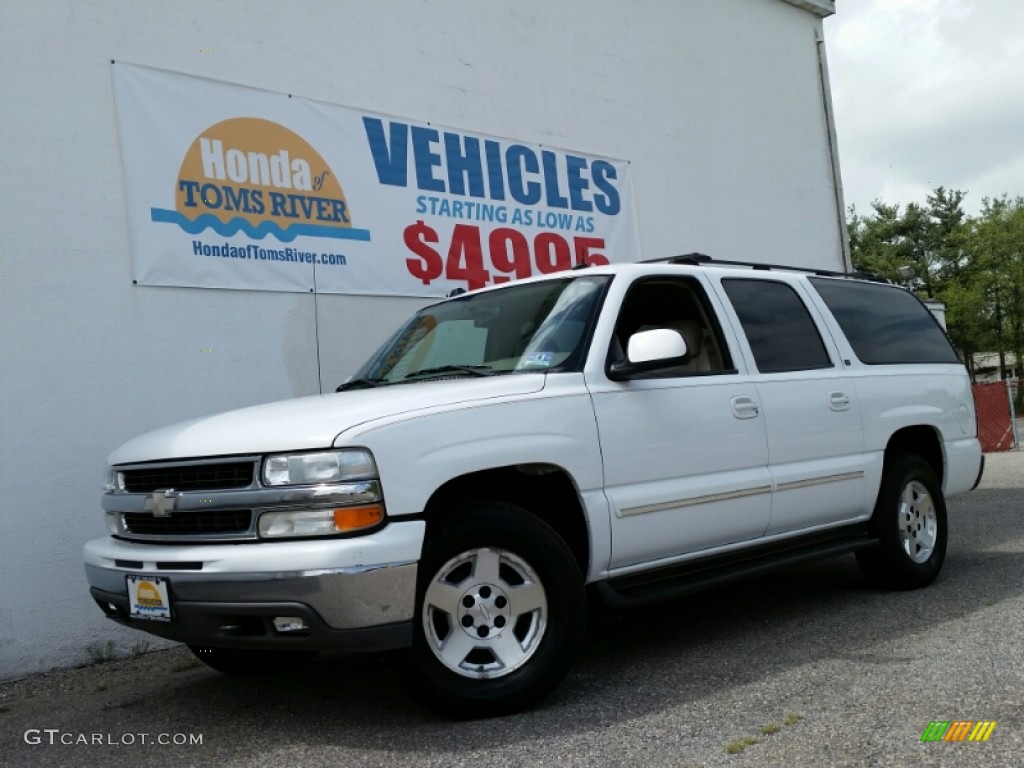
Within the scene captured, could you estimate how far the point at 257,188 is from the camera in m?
7.17

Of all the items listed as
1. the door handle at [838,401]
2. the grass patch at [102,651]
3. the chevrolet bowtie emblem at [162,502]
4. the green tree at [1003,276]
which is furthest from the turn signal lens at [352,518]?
the green tree at [1003,276]

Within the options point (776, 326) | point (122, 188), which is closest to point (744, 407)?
point (776, 326)

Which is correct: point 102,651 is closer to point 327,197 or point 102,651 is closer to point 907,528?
point 327,197

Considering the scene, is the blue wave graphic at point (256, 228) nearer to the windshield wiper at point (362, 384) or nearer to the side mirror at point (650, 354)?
the windshield wiper at point (362, 384)

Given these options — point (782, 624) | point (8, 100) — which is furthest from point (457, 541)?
point (8, 100)

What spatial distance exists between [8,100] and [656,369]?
13.6 ft

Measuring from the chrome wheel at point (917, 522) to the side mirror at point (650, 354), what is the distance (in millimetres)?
2301

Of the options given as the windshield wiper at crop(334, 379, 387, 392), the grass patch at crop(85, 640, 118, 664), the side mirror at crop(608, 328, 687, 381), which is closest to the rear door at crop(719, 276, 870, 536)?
the side mirror at crop(608, 328, 687, 381)

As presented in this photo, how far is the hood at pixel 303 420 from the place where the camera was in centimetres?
381

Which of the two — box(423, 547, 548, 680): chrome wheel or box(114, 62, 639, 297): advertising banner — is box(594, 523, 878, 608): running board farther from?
box(114, 62, 639, 297): advertising banner

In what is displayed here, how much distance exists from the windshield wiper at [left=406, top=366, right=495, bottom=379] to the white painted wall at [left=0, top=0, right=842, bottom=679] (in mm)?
2330

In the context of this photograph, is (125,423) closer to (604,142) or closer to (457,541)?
(457,541)

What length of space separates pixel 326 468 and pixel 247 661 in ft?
5.94

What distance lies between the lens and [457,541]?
3914 mm
